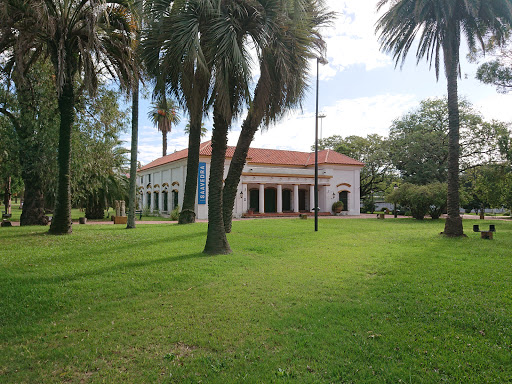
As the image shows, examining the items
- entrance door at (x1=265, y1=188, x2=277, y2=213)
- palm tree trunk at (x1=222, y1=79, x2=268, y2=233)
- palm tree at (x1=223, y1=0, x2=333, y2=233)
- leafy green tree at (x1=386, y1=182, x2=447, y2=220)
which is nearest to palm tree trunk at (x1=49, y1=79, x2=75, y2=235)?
palm tree trunk at (x1=222, y1=79, x2=268, y2=233)

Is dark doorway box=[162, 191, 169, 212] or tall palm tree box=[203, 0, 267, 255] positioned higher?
tall palm tree box=[203, 0, 267, 255]

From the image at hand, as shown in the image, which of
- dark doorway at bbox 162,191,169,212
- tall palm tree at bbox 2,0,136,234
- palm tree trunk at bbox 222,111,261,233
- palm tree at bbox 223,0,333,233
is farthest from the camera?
dark doorway at bbox 162,191,169,212

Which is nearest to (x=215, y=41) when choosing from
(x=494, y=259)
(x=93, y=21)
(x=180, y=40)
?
(x=180, y=40)

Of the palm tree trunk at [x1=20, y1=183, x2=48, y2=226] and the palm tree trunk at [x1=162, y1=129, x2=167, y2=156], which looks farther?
the palm tree trunk at [x1=162, y1=129, x2=167, y2=156]

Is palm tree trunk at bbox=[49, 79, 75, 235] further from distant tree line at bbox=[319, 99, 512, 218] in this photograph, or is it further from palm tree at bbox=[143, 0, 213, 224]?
distant tree line at bbox=[319, 99, 512, 218]

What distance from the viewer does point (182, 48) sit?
8805mm

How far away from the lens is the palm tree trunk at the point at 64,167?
529 inches

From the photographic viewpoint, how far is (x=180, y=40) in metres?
8.88

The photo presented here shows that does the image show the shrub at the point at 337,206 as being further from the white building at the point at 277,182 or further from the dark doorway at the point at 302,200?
the dark doorway at the point at 302,200

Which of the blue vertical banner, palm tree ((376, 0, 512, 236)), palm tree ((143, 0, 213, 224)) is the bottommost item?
the blue vertical banner

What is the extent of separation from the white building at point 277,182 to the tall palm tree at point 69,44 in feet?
58.0

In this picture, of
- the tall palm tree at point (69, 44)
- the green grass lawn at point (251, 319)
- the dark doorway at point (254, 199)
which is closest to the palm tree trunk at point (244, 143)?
the green grass lawn at point (251, 319)

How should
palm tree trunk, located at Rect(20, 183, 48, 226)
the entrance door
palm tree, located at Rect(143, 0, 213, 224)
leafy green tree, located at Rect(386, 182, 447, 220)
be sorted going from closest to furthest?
palm tree, located at Rect(143, 0, 213, 224)
palm tree trunk, located at Rect(20, 183, 48, 226)
leafy green tree, located at Rect(386, 182, 447, 220)
the entrance door

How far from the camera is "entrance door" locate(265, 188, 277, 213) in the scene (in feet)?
124
